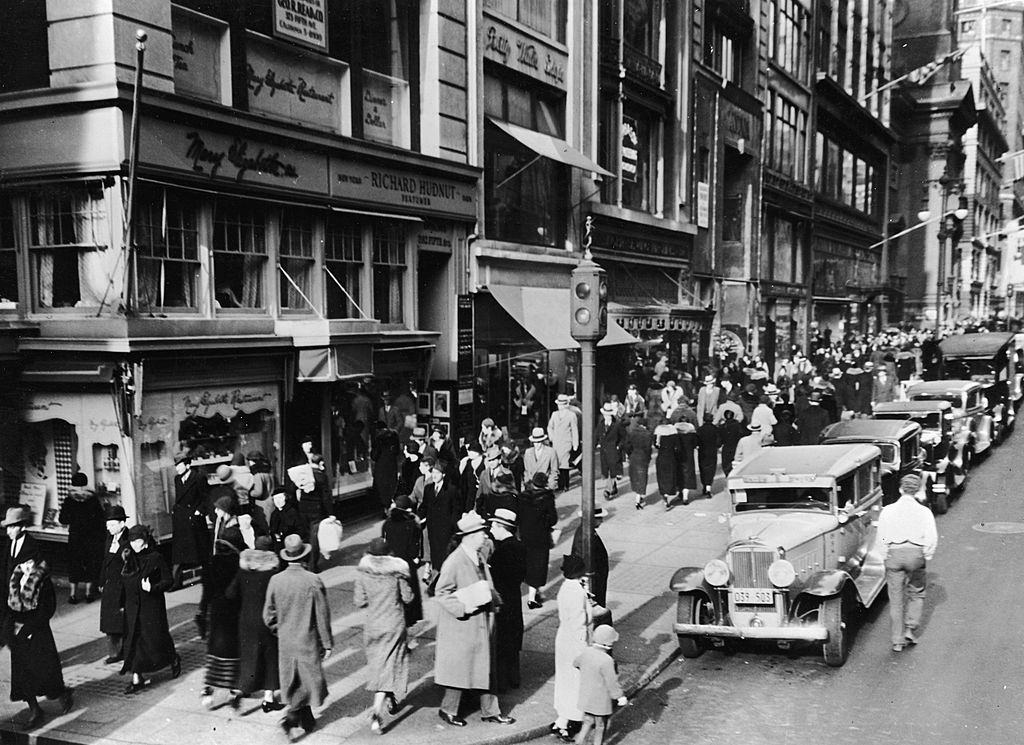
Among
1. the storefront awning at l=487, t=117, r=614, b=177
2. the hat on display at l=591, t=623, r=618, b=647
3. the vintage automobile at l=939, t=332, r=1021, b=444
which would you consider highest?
the storefront awning at l=487, t=117, r=614, b=177

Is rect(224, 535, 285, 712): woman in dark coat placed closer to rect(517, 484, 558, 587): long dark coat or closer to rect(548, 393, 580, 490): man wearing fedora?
rect(517, 484, 558, 587): long dark coat

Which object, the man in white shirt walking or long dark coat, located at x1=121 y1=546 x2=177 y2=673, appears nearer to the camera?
long dark coat, located at x1=121 y1=546 x2=177 y2=673

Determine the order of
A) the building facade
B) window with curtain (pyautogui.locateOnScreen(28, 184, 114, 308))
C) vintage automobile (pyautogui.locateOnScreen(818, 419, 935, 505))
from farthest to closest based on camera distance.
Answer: vintage automobile (pyautogui.locateOnScreen(818, 419, 935, 505)) < window with curtain (pyautogui.locateOnScreen(28, 184, 114, 308)) < the building facade

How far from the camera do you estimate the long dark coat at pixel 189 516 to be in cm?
1166

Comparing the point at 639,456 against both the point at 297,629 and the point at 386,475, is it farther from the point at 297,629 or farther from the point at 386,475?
the point at 297,629

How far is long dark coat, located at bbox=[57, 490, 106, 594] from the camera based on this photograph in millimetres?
11562

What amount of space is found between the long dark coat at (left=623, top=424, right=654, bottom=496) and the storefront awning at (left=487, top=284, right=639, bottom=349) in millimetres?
2653

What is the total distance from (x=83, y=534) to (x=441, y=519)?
173 inches

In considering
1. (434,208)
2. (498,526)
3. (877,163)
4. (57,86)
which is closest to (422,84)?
(434,208)

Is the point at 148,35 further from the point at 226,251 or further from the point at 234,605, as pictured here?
the point at 234,605

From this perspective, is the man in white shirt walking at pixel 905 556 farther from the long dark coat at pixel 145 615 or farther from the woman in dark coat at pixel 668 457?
the long dark coat at pixel 145 615

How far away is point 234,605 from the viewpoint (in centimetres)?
823

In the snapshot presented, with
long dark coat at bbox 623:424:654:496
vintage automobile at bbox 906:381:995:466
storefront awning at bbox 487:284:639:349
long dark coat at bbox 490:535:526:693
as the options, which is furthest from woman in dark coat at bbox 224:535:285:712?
vintage automobile at bbox 906:381:995:466

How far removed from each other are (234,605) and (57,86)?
7.47m
